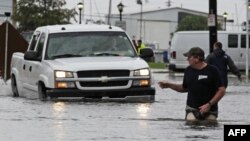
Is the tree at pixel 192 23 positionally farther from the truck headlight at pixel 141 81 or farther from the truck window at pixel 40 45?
the truck headlight at pixel 141 81

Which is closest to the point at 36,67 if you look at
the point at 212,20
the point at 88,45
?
the point at 88,45

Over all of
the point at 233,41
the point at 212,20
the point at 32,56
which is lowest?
the point at 233,41

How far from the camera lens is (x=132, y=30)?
128 meters

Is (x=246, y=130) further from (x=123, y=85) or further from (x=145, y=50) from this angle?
(x=145, y=50)

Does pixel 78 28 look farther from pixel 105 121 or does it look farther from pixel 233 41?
pixel 233 41

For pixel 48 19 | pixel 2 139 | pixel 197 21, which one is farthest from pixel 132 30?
pixel 2 139

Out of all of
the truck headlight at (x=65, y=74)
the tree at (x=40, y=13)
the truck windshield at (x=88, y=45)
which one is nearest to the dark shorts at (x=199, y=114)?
the truck headlight at (x=65, y=74)

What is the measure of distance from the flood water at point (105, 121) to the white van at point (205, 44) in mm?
21431

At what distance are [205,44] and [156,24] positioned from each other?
93.1 meters

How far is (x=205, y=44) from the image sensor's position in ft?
137

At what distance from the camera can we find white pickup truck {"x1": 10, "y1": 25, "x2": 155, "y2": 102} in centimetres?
1786

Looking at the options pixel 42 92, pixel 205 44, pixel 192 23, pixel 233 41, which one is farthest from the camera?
pixel 192 23

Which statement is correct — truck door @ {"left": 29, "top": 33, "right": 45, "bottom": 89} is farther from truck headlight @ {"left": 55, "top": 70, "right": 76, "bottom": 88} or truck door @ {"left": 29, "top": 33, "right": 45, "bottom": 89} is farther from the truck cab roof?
truck headlight @ {"left": 55, "top": 70, "right": 76, "bottom": 88}

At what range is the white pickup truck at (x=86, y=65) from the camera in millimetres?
17859
